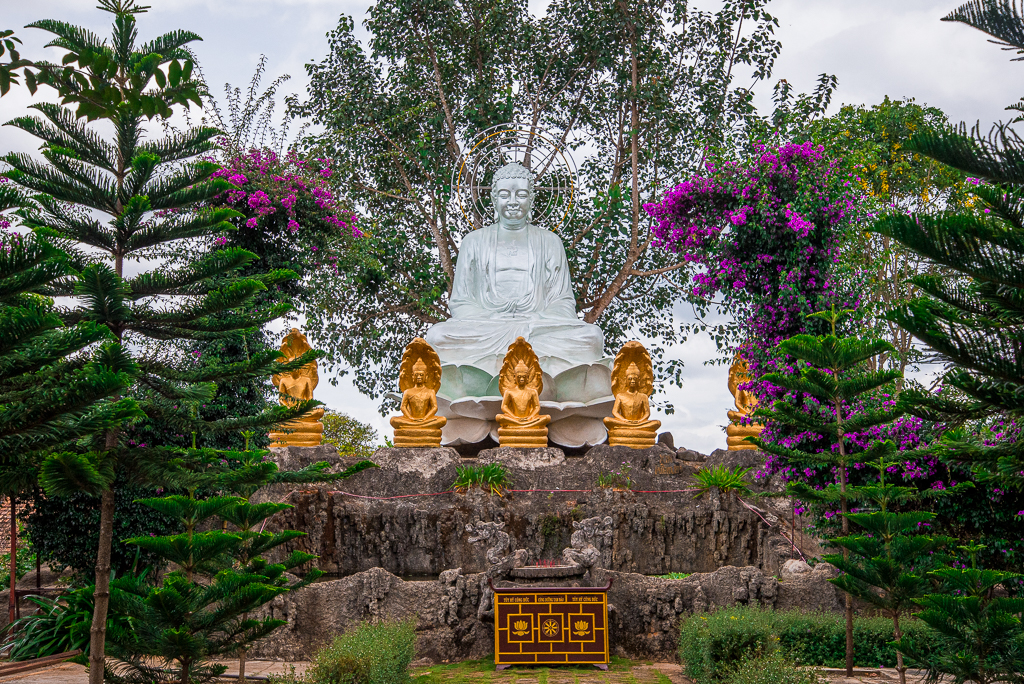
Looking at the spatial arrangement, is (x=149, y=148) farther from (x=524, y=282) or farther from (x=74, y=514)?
(x=524, y=282)

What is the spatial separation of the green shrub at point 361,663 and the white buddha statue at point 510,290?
5035 millimetres

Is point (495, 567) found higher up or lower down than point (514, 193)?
lower down

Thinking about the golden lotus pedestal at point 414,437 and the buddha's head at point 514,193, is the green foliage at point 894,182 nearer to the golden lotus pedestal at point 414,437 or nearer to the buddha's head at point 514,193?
the buddha's head at point 514,193

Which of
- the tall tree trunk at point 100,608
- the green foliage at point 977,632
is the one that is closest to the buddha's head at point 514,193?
the tall tree trunk at point 100,608

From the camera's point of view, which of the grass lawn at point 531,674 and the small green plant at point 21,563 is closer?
the grass lawn at point 531,674

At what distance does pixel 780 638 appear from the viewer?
6562 millimetres

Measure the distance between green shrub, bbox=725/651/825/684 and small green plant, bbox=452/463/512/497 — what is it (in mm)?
3363

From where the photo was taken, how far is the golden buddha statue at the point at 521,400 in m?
9.66

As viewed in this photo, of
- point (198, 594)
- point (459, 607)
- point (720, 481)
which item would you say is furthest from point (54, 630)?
point (720, 481)

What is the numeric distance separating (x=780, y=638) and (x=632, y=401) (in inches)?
143

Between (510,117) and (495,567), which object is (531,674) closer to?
(495,567)

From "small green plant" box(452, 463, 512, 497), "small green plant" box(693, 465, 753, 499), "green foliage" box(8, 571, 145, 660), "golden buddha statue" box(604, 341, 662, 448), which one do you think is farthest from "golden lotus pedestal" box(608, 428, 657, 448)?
"green foliage" box(8, 571, 145, 660)

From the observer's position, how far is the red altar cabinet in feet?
22.2

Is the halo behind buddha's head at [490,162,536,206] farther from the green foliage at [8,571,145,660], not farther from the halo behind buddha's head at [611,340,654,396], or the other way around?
the green foliage at [8,571,145,660]
